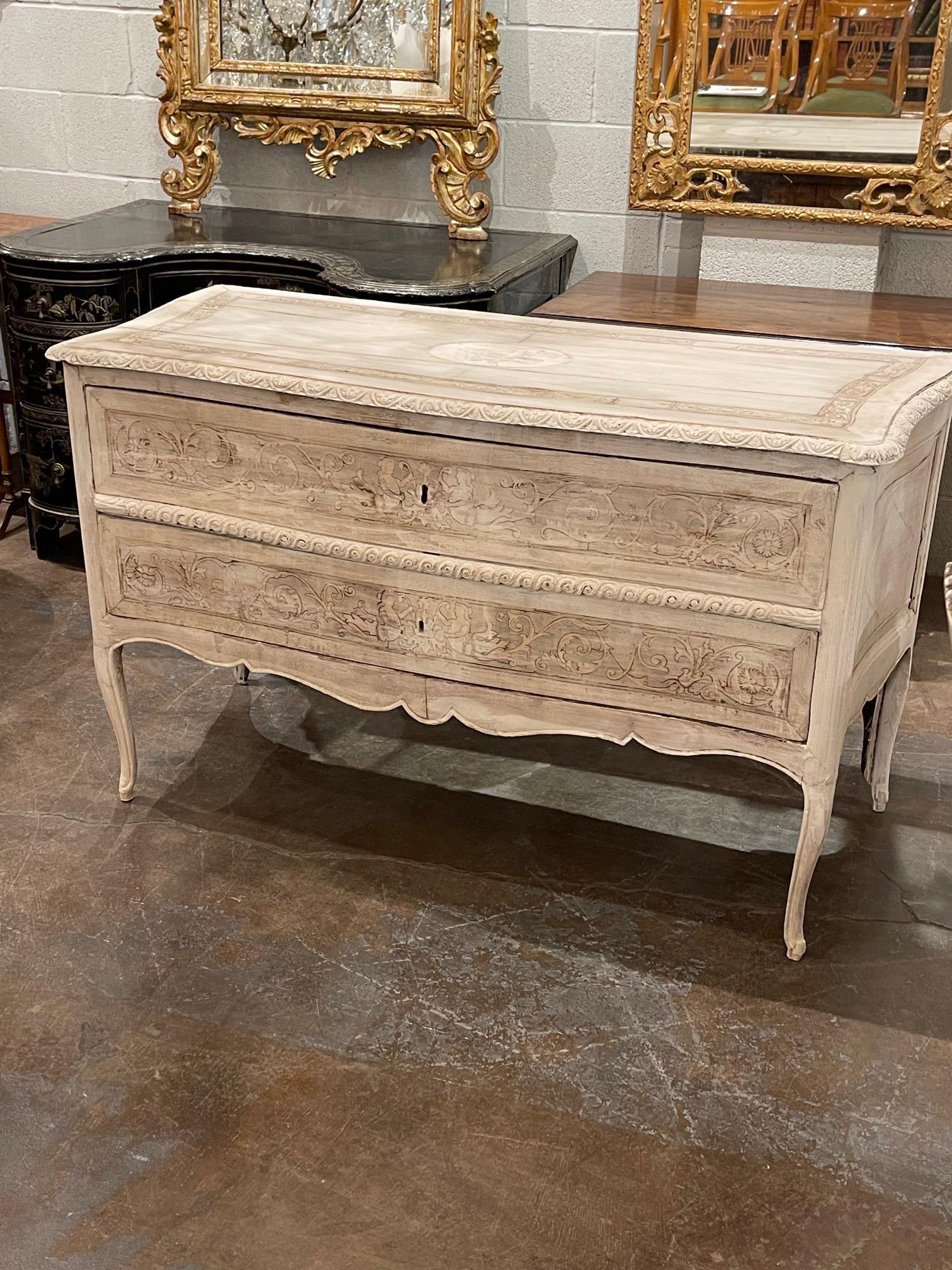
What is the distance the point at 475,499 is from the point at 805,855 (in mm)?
822

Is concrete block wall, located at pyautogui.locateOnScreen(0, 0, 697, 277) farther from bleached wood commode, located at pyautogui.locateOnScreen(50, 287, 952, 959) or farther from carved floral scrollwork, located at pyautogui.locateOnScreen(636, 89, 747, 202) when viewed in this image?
bleached wood commode, located at pyautogui.locateOnScreen(50, 287, 952, 959)

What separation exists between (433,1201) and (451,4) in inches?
117

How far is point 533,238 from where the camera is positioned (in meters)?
3.77

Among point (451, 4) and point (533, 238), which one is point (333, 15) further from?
point (533, 238)

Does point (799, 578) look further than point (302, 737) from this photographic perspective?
No

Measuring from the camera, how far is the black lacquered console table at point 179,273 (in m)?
3.35

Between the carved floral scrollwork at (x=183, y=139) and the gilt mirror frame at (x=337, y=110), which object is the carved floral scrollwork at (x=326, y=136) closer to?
the gilt mirror frame at (x=337, y=110)

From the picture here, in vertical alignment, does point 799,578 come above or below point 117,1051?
above

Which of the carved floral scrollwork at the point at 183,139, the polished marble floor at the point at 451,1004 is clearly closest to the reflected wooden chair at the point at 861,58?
the polished marble floor at the point at 451,1004

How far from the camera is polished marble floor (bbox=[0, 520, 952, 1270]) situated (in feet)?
5.92

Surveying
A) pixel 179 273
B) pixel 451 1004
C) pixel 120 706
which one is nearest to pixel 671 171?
pixel 179 273

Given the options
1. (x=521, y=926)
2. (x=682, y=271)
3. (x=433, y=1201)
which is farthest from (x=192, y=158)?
(x=433, y=1201)

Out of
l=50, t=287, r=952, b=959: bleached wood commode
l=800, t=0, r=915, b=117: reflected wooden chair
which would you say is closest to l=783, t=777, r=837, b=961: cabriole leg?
l=50, t=287, r=952, b=959: bleached wood commode

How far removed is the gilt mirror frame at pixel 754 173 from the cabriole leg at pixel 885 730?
1326 mm
